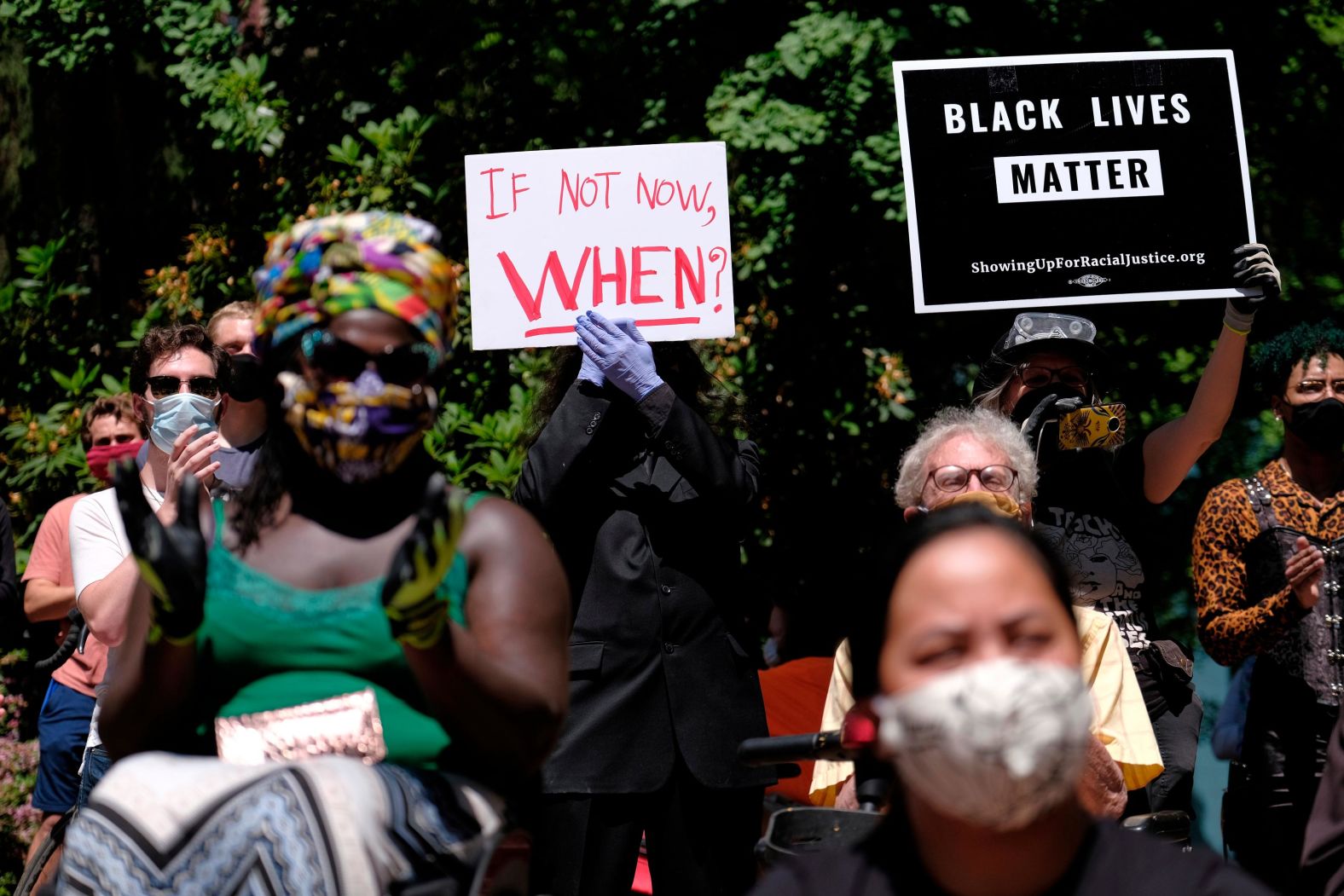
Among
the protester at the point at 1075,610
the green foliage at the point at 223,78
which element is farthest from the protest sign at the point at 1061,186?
the green foliage at the point at 223,78

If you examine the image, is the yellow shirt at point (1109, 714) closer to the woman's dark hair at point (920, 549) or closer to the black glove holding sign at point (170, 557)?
the woman's dark hair at point (920, 549)

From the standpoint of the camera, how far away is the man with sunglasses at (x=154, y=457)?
3.94 meters

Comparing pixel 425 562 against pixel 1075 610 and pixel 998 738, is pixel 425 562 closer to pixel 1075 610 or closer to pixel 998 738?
pixel 998 738

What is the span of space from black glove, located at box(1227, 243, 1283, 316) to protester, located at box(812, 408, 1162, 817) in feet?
4.01

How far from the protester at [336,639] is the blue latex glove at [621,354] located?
173 centimetres

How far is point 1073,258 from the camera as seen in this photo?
16.3 ft

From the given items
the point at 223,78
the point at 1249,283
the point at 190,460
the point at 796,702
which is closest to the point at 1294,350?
the point at 1249,283

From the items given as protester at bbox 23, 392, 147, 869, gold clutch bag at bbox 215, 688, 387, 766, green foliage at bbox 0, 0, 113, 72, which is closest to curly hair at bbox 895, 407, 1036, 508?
gold clutch bag at bbox 215, 688, 387, 766

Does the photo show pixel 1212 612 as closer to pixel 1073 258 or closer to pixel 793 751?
pixel 1073 258

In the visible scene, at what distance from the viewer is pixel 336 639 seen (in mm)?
2385

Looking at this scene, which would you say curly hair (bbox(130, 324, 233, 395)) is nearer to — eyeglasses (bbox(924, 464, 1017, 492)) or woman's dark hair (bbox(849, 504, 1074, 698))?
eyeglasses (bbox(924, 464, 1017, 492))

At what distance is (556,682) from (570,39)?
6.84 meters

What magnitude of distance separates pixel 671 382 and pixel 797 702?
5.69ft

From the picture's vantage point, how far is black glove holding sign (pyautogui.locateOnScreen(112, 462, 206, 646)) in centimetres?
225
